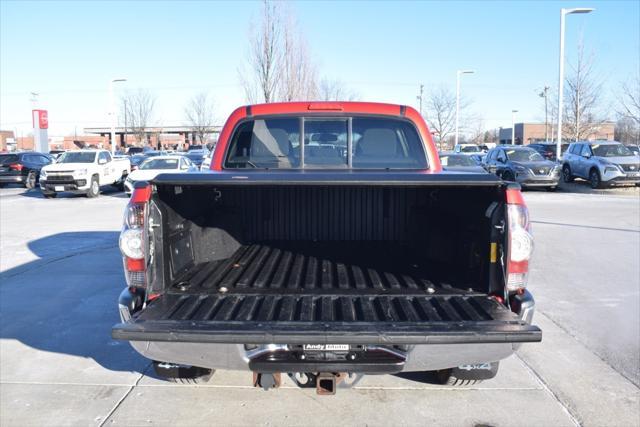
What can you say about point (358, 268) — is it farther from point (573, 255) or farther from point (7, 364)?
point (573, 255)

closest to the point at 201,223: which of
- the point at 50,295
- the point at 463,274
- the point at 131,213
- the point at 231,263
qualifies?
the point at 231,263

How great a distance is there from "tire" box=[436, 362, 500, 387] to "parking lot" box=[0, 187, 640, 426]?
0.24 ft

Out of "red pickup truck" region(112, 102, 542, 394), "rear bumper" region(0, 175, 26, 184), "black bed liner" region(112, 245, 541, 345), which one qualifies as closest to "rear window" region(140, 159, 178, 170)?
"rear bumper" region(0, 175, 26, 184)

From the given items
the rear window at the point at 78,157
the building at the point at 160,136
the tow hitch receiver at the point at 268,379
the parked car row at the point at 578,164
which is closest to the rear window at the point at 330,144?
the tow hitch receiver at the point at 268,379

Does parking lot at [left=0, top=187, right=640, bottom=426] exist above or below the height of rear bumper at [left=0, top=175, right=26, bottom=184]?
below

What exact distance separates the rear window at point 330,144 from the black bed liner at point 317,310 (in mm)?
887

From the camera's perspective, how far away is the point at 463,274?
3613 mm

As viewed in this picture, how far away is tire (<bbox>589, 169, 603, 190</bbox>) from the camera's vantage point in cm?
2127

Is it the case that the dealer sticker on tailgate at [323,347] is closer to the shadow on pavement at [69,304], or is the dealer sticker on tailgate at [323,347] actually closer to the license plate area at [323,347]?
the license plate area at [323,347]

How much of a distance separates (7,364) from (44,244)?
20.2 ft

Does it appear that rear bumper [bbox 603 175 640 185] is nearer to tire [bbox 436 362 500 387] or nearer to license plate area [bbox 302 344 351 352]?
tire [bbox 436 362 500 387]

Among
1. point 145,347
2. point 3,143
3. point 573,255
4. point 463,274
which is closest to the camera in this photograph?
point 145,347

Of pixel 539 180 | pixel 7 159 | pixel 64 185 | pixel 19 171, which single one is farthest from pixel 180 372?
pixel 7 159

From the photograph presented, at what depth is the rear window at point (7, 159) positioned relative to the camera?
84.1 ft
